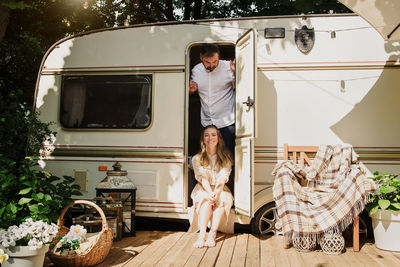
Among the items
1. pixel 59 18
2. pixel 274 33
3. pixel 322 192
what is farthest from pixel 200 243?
pixel 59 18

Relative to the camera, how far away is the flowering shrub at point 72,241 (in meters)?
3.40

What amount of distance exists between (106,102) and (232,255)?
8.99ft

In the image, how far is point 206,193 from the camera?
453 cm

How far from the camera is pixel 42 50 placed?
9.40 m

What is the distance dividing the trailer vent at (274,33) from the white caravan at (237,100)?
0.01 metres

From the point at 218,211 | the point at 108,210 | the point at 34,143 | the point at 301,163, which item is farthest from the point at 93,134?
the point at 301,163

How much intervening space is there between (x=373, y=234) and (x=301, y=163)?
129 cm

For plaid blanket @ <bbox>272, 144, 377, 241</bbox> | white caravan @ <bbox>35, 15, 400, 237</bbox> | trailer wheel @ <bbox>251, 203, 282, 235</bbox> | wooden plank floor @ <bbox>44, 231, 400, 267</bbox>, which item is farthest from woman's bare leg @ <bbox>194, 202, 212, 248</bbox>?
plaid blanket @ <bbox>272, 144, 377, 241</bbox>

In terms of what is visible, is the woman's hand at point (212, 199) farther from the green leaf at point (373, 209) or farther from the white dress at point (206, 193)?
the green leaf at point (373, 209)

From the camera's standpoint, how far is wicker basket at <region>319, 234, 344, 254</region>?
13.0ft

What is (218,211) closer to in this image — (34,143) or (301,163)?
(301,163)

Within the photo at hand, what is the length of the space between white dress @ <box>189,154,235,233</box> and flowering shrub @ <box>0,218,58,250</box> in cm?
192

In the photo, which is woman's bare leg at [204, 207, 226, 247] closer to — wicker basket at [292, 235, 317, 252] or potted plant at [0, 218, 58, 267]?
wicker basket at [292, 235, 317, 252]

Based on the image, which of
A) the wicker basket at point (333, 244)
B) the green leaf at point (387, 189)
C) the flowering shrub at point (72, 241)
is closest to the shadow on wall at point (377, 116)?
the green leaf at point (387, 189)
